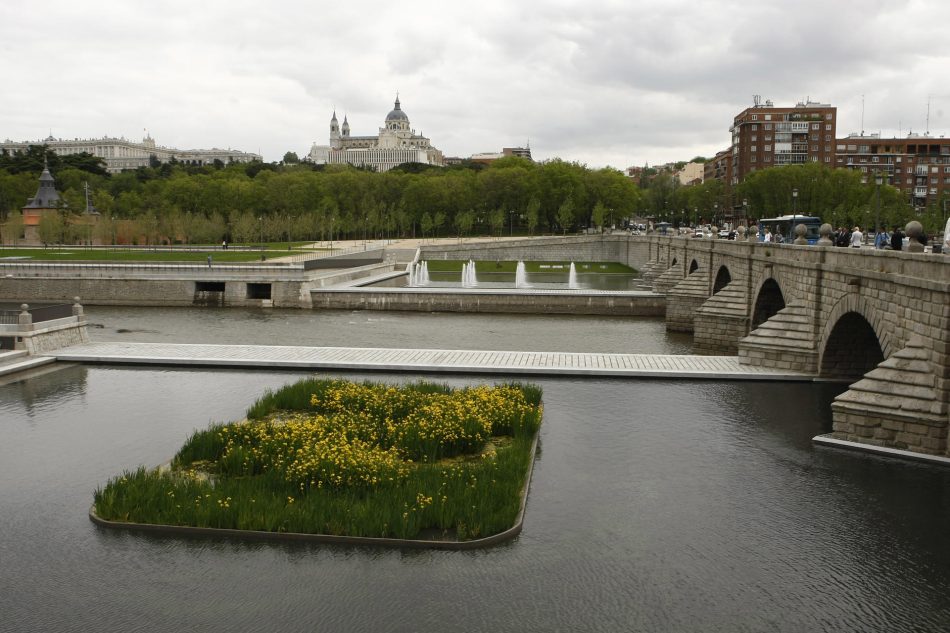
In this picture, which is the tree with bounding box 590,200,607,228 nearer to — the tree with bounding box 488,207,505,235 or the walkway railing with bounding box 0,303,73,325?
the tree with bounding box 488,207,505,235

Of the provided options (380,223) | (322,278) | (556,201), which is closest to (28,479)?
(322,278)

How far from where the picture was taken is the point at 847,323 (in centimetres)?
2300

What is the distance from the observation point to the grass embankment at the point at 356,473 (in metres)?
12.3

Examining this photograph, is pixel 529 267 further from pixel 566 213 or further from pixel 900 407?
pixel 900 407

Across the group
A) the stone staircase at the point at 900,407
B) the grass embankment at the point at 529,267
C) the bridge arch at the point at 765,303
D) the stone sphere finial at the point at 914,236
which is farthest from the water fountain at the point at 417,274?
the stone staircase at the point at 900,407

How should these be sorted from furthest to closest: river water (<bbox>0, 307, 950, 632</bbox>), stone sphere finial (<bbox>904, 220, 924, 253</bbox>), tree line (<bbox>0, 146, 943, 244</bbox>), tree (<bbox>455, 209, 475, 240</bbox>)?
tree (<bbox>455, 209, 475, 240</bbox>), tree line (<bbox>0, 146, 943, 244</bbox>), stone sphere finial (<bbox>904, 220, 924, 253</bbox>), river water (<bbox>0, 307, 950, 632</bbox>)

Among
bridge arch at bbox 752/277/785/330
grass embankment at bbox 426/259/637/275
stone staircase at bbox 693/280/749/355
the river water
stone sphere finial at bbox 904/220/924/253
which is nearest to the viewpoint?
the river water

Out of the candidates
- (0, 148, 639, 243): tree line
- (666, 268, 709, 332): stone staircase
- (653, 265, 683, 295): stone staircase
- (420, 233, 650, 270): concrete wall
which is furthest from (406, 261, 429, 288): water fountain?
(0, 148, 639, 243): tree line

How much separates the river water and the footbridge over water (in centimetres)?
103

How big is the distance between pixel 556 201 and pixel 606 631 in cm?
10085

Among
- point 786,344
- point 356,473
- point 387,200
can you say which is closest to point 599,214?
point 387,200

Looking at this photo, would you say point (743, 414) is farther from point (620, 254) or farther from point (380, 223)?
point (380, 223)

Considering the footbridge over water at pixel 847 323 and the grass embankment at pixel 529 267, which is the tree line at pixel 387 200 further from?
Result: the footbridge over water at pixel 847 323

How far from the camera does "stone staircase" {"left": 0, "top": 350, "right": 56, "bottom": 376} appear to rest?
2422 centimetres
